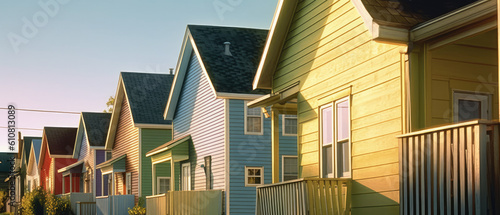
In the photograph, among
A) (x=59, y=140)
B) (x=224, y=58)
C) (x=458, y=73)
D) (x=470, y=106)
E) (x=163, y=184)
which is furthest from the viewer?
(x=59, y=140)

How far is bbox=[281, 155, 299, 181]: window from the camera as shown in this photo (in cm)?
2469

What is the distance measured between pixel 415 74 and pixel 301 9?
523 centimetres

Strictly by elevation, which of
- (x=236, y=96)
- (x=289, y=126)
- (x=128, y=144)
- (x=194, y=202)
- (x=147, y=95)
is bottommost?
(x=194, y=202)

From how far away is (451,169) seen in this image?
31.1ft

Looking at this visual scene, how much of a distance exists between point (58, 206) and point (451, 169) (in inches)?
1535

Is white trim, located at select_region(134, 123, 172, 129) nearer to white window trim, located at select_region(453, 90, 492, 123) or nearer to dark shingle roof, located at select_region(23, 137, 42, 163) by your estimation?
white window trim, located at select_region(453, 90, 492, 123)

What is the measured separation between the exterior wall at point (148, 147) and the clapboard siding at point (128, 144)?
56cm

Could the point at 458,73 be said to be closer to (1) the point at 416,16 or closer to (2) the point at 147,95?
(1) the point at 416,16

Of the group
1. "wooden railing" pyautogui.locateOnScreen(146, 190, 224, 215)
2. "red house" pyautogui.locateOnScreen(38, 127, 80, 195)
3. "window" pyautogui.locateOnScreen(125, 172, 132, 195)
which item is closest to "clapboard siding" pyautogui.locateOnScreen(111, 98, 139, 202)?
"window" pyautogui.locateOnScreen(125, 172, 132, 195)

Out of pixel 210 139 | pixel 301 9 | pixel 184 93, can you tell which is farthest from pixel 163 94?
pixel 301 9

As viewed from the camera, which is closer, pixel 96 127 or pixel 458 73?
pixel 458 73

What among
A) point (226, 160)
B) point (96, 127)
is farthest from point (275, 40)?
point (96, 127)

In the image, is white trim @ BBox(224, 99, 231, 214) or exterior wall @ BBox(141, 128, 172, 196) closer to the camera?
white trim @ BBox(224, 99, 231, 214)

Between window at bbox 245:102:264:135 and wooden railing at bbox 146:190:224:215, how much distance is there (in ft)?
8.29
